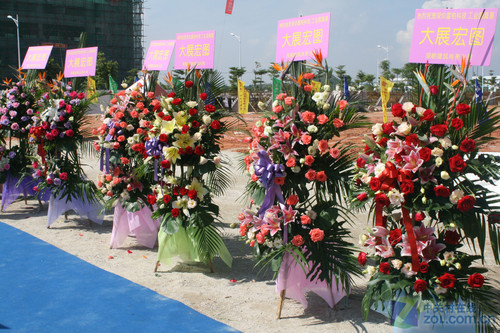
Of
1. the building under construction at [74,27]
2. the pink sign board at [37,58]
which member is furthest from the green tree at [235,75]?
the pink sign board at [37,58]

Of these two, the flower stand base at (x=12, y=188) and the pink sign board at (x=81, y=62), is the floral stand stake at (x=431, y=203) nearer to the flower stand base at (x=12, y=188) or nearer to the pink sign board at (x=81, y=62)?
the pink sign board at (x=81, y=62)

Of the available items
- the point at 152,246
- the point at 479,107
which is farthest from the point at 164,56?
the point at 479,107

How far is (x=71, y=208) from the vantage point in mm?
6539

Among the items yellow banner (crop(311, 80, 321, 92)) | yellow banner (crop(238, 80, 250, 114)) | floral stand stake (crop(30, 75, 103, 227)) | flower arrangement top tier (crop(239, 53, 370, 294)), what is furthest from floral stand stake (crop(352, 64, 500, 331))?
yellow banner (crop(238, 80, 250, 114))

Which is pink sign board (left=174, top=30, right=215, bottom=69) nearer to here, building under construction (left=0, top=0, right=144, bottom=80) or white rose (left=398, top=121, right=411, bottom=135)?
white rose (left=398, top=121, right=411, bottom=135)

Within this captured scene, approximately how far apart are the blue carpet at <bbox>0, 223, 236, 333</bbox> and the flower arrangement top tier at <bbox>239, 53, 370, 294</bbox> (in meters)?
0.80

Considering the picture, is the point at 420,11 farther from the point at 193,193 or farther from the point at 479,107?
the point at 193,193

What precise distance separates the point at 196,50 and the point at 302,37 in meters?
1.67

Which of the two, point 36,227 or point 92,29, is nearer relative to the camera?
point 36,227

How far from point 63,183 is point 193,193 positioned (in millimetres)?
2791

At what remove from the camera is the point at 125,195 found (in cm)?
532

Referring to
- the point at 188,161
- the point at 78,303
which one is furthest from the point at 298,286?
the point at 78,303

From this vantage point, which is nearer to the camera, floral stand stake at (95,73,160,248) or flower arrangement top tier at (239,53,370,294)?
flower arrangement top tier at (239,53,370,294)

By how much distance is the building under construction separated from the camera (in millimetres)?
50000
